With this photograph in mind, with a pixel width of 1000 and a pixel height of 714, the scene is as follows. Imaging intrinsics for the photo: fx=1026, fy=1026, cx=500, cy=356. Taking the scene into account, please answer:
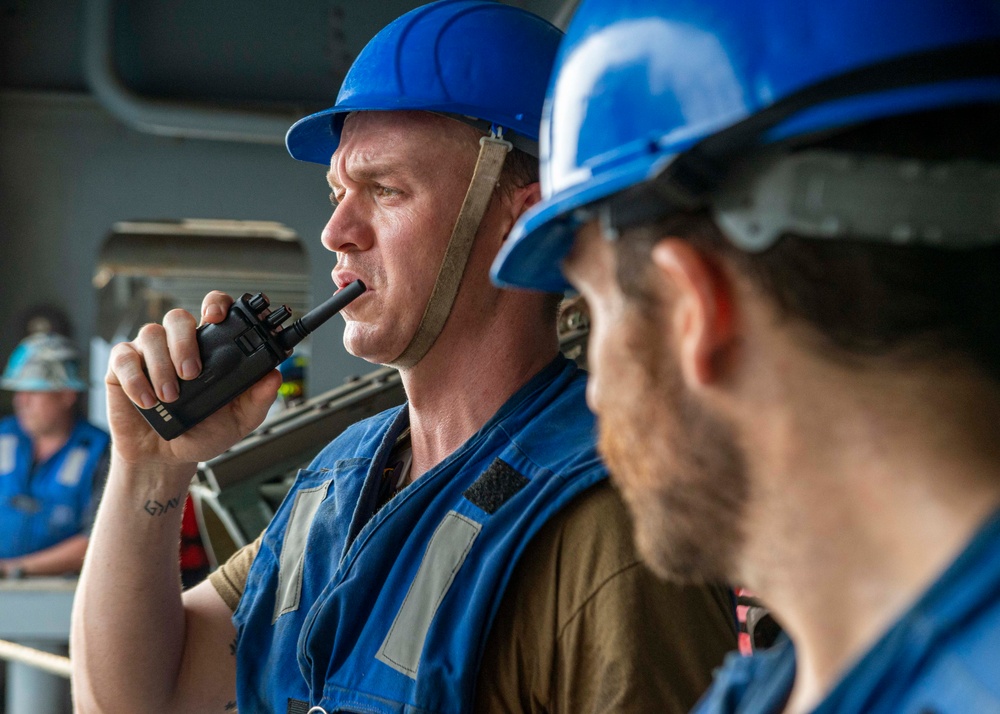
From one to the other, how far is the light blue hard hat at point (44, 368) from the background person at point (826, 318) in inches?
185

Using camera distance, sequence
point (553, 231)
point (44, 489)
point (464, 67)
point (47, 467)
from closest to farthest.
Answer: point (553, 231)
point (464, 67)
point (44, 489)
point (47, 467)

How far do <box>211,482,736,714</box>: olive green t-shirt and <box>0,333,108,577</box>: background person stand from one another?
3493 mm

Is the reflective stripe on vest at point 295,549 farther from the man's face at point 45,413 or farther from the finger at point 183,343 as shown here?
the man's face at point 45,413

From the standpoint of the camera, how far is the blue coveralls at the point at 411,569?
1.17 m

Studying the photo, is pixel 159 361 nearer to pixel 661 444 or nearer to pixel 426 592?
pixel 426 592

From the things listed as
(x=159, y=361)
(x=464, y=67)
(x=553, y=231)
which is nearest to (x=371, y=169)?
(x=464, y=67)

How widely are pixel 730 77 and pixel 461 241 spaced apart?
81 cm

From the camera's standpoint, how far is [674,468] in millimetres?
676

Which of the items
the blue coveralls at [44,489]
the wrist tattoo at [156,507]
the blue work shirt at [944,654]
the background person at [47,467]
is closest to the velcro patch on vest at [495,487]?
the wrist tattoo at [156,507]

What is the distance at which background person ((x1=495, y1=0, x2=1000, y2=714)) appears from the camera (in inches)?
22.3

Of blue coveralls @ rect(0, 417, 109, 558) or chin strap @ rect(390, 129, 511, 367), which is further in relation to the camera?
blue coveralls @ rect(0, 417, 109, 558)

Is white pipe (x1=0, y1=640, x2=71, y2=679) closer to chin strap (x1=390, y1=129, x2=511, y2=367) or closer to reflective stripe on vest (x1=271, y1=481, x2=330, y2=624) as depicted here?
reflective stripe on vest (x1=271, y1=481, x2=330, y2=624)

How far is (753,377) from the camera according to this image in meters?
0.63

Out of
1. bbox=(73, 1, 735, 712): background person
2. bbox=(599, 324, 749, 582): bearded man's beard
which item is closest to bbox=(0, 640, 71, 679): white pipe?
bbox=(73, 1, 735, 712): background person
